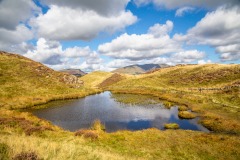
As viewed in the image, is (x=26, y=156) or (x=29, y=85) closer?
(x=26, y=156)

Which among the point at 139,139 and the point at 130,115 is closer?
the point at 139,139

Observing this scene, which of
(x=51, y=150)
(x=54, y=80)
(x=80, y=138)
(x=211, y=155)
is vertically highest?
(x=54, y=80)

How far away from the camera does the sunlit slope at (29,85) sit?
6159cm

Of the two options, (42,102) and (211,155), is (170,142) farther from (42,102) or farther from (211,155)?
(42,102)

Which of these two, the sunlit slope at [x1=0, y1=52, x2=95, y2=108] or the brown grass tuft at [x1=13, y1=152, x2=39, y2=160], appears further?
the sunlit slope at [x1=0, y1=52, x2=95, y2=108]

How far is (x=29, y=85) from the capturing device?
8375 centimetres

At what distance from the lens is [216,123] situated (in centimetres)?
3712

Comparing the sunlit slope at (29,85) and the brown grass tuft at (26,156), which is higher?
the sunlit slope at (29,85)

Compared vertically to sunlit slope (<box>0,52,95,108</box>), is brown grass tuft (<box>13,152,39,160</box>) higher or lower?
lower

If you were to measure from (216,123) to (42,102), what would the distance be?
49341 millimetres

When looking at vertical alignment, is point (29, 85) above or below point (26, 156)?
above

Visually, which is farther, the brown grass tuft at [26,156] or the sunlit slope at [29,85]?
the sunlit slope at [29,85]

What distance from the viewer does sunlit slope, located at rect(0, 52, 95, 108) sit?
61588 millimetres

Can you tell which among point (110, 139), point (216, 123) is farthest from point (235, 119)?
point (110, 139)
